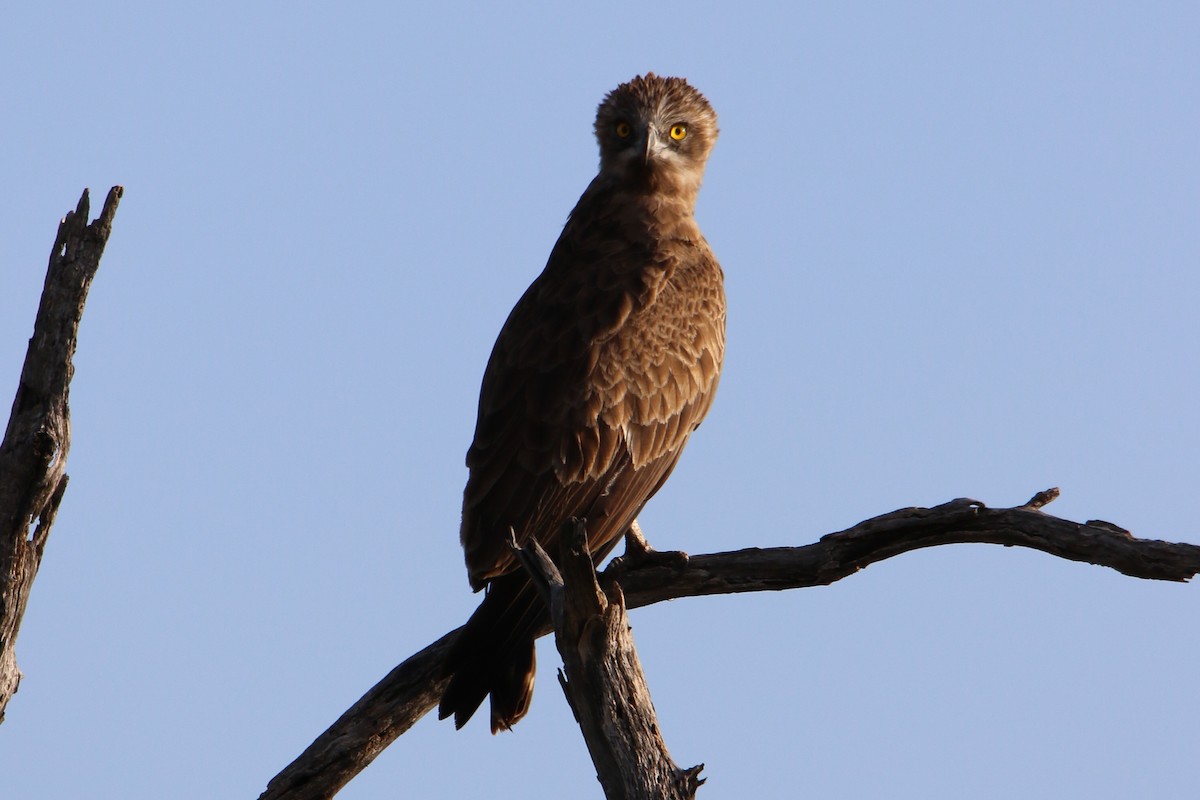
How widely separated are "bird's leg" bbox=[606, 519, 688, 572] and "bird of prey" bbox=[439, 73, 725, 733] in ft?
0.32

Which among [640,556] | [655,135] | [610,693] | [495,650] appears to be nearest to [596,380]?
[640,556]

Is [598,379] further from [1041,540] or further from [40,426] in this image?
[40,426]

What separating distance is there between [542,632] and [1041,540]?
2.26 metres

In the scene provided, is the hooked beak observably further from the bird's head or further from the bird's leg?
the bird's leg

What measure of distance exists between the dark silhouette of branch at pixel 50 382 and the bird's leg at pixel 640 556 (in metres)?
2.68

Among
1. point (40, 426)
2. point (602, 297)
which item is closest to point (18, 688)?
point (40, 426)

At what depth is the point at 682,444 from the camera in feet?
25.0

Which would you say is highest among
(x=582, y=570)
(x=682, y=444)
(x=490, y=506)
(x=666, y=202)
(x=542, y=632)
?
(x=666, y=202)

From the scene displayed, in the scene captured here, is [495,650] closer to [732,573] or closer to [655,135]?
[732,573]

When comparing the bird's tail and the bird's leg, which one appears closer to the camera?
the bird's tail

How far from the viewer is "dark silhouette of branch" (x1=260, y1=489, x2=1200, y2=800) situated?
5957 mm

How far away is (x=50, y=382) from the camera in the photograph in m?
5.27

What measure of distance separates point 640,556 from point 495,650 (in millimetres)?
974

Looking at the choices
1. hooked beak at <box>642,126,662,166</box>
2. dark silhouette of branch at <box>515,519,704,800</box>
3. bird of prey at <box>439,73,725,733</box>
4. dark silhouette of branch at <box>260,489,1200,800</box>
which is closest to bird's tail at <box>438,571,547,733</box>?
bird of prey at <box>439,73,725,733</box>
